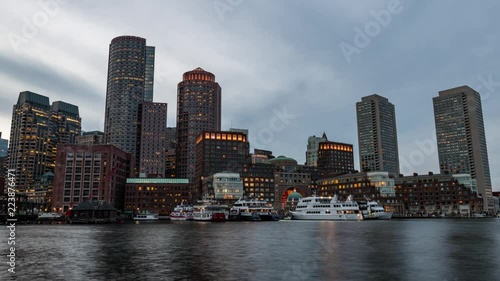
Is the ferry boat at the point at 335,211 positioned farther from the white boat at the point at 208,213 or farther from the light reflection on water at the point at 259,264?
the light reflection on water at the point at 259,264

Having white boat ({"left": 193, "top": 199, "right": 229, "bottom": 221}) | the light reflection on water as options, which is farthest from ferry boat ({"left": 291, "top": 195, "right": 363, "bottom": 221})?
the light reflection on water

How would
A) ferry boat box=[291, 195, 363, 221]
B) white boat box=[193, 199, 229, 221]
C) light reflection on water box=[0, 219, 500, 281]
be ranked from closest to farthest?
light reflection on water box=[0, 219, 500, 281]
white boat box=[193, 199, 229, 221]
ferry boat box=[291, 195, 363, 221]

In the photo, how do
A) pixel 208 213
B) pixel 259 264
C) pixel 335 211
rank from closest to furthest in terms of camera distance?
1. pixel 259 264
2. pixel 208 213
3. pixel 335 211

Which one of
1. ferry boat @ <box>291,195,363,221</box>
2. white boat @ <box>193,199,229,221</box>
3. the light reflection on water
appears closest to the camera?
the light reflection on water

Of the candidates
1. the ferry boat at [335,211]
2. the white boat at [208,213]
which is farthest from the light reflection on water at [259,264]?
the ferry boat at [335,211]

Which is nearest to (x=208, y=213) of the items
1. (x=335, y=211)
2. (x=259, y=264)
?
(x=335, y=211)

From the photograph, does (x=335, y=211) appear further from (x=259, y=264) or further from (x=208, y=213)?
(x=259, y=264)

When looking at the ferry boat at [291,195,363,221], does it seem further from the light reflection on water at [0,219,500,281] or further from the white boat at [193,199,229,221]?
the light reflection on water at [0,219,500,281]

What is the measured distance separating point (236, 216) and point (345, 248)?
467 ft

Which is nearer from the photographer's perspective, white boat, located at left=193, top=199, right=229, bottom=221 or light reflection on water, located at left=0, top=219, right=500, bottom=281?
light reflection on water, located at left=0, top=219, right=500, bottom=281

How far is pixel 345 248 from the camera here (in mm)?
56000

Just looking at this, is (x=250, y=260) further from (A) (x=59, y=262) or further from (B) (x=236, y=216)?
(B) (x=236, y=216)

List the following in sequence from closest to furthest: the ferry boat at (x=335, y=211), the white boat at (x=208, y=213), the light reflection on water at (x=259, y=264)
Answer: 1. the light reflection on water at (x=259, y=264)
2. the white boat at (x=208, y=213)
3. the ferry boat at (x=335, y=211)

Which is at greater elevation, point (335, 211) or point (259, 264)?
point (335, 211)
